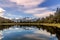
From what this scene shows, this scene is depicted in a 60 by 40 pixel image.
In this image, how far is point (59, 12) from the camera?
402ft

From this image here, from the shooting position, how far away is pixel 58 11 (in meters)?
124

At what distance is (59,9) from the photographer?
12394 centimetres

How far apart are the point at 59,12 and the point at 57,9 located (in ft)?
15.5

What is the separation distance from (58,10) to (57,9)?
2.02m

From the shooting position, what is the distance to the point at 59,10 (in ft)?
406

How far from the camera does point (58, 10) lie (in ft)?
408

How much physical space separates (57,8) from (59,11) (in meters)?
4.52

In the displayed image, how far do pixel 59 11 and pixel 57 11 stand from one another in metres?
3.34

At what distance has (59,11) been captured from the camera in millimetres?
122812

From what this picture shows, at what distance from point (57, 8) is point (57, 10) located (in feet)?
6.09

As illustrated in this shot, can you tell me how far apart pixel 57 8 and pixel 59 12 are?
5.40 m

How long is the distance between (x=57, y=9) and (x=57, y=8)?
0.93 meters

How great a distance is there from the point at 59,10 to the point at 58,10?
100 cm
